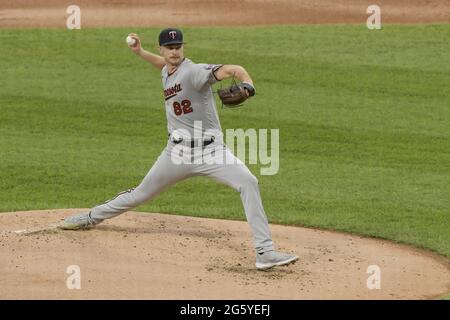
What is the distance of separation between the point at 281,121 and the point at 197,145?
5.61 m

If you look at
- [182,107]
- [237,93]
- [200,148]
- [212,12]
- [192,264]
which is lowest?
[192,264]

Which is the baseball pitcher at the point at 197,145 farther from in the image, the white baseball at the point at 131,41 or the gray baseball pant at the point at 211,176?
the white baseball at the point at 131,41

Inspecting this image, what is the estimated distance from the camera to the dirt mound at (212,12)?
1928 centimetres

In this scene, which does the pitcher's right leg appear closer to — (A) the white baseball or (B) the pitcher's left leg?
(B) the pitcher's left leg

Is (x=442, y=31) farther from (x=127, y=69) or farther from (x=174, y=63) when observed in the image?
(x=174, y=63)

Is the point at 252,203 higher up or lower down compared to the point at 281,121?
lower down

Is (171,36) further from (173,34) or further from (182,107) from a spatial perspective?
(182,107)

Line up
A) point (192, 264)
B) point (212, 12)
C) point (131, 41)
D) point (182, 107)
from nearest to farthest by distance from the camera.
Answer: point (192, 264)
point (182, 107)
point (131, 41)
point (212, 12)

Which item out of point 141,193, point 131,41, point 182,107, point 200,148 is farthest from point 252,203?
point 131,41

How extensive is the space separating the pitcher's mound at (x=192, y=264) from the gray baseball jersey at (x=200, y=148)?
0.46 meters

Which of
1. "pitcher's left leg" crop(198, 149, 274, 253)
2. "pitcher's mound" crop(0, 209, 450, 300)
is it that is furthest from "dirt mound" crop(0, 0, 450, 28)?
"pitcher's left leg" crop(198, 149, 274, 253)

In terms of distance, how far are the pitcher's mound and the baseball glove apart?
54.7 inches

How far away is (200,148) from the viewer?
8.83m

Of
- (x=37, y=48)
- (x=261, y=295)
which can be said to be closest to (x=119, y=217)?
(x=261, y=295)
